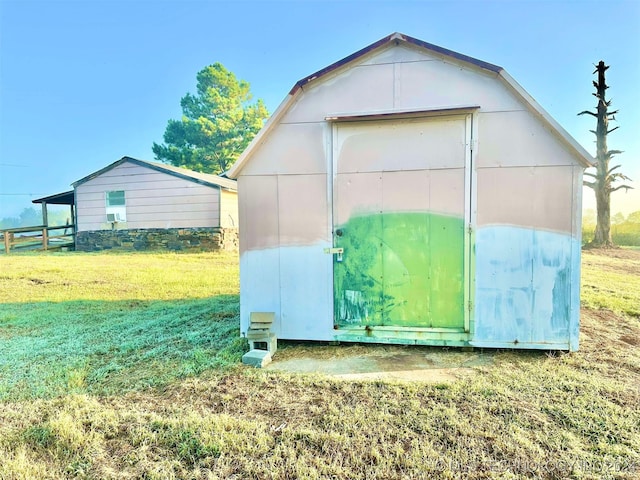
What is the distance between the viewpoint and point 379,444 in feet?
6.28

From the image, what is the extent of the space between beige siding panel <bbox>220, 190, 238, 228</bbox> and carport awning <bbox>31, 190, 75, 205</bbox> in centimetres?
717

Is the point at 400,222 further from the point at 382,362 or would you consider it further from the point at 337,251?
the point at 382,362

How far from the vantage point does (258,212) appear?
3.71 metres

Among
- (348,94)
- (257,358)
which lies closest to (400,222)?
(348,94)

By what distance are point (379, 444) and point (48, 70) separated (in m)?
43.6

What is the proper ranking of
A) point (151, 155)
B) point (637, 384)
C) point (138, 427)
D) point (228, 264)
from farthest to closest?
point (151, 155) → point (228, 264) → point (637, 384) → point (138, 427)

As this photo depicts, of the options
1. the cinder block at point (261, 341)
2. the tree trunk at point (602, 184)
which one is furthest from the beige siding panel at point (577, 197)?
the tree trunk at point (602, 184)

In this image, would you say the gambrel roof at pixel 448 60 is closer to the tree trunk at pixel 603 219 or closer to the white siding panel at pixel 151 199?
the white siding panel at pixel 151 199

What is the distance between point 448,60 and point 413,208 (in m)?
1.46

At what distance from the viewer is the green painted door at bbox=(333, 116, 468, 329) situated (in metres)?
3.36

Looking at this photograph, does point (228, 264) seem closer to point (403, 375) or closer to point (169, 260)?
point (169, 260)

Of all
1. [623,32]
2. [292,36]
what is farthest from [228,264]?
[623,32]

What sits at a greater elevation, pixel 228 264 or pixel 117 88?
pixel 117 88

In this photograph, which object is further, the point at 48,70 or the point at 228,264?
the point at 48,70
